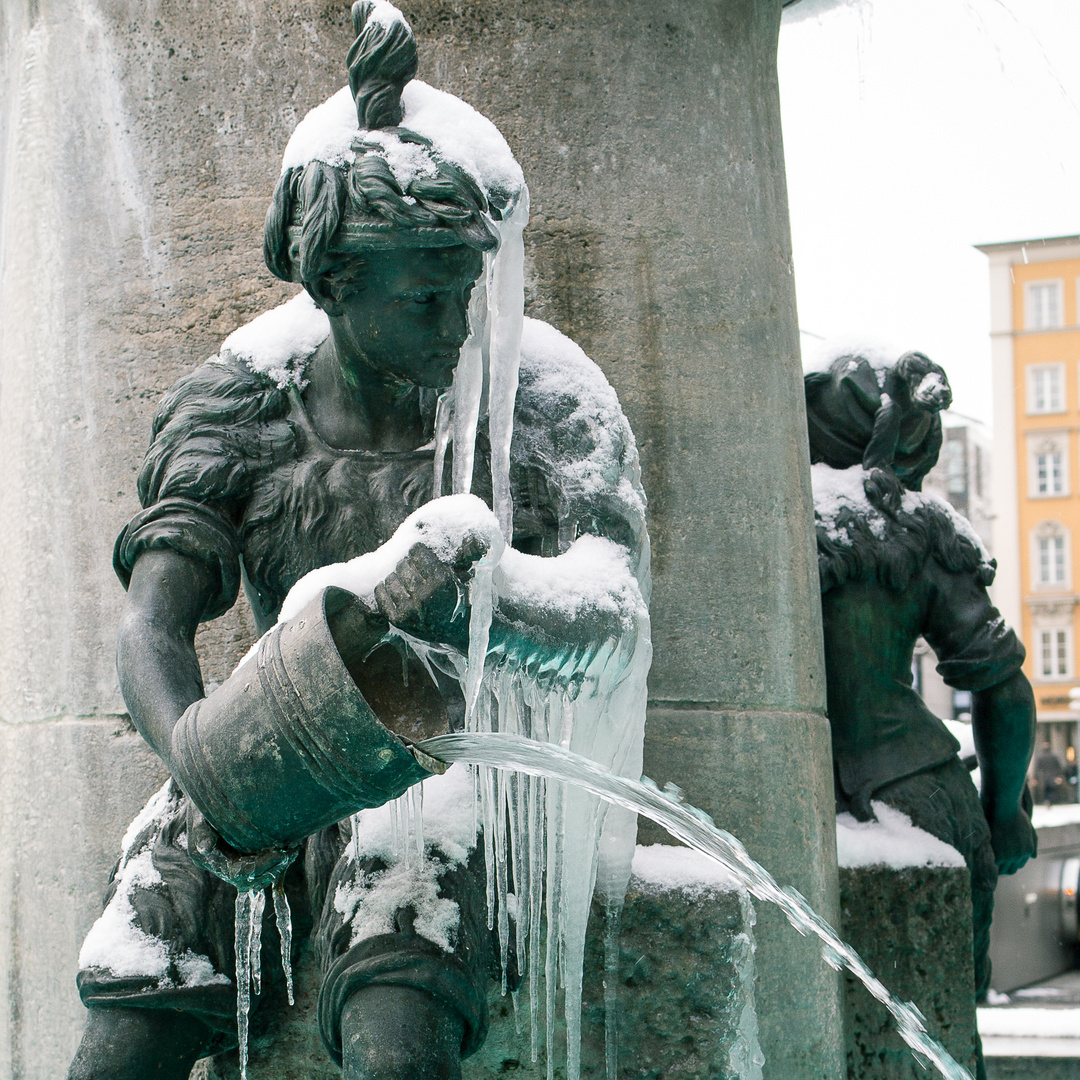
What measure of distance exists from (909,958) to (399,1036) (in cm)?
206

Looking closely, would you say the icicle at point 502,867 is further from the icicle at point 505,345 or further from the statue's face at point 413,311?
the statue's face at point 413,311

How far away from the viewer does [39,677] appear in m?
3.65

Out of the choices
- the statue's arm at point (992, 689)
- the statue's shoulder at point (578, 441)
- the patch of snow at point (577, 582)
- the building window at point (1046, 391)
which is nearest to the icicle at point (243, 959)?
the patch of snow at point (577, 582)

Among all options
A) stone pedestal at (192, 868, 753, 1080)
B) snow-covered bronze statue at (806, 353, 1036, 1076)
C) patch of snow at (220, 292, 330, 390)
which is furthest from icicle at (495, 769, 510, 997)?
snow-covered bronze statue at (806, 353, 1036, 1076)

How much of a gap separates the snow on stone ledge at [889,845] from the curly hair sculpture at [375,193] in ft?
7.31

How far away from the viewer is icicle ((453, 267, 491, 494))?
293 cm

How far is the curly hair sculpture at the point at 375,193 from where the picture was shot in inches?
104

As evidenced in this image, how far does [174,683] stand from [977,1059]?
265 centimetres

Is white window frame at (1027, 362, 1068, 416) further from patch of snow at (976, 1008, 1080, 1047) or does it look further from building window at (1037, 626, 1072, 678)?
patch of snow at (976, 1008, 1080, 1047)

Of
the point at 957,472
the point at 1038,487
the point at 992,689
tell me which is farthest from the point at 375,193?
the point at 1038,487

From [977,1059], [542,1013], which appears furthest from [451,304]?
[977,1059]

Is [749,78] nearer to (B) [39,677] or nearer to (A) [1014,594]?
(B) [39,677]

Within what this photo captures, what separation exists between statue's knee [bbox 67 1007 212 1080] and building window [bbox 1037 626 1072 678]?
166 feet

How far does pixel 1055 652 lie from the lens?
5066cm
